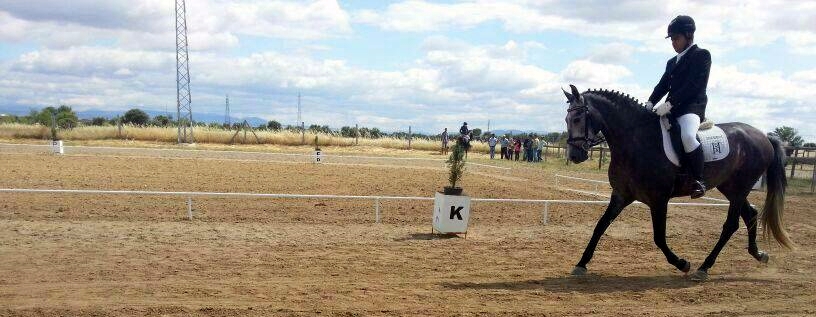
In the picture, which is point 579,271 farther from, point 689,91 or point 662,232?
point 689,91

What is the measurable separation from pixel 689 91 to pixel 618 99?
846 millimetres

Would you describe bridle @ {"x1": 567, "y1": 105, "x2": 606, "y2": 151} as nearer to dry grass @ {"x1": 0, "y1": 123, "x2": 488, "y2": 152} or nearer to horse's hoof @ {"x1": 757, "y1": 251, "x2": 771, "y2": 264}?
horse's hoof @ {"x1": 757, "y1": 251, "x2": 771, "y2": 264}

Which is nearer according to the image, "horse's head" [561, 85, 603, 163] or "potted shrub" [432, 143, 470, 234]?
"horse's head" [561, 85, 603, 163]

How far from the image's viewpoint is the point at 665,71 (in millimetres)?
8328

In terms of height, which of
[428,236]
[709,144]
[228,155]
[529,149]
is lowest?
[428,236]

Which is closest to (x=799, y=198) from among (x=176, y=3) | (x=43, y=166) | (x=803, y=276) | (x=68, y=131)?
(x=803, y=276)

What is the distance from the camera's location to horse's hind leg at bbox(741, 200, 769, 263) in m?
8.94

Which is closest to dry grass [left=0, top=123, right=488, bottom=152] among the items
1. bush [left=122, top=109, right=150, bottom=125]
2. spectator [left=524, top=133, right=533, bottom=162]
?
spectator [left=524, top=133, right=533, bottom=162]

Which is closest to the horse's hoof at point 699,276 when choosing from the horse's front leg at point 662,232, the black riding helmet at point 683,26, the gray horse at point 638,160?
the gray horse at point 638,160

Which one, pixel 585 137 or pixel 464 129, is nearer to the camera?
pixel 585 137

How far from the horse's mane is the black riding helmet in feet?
3.34

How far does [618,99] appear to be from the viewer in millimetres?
8172

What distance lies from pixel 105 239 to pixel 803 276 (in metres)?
10.0

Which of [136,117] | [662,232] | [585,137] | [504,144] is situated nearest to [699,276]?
[662,232]
